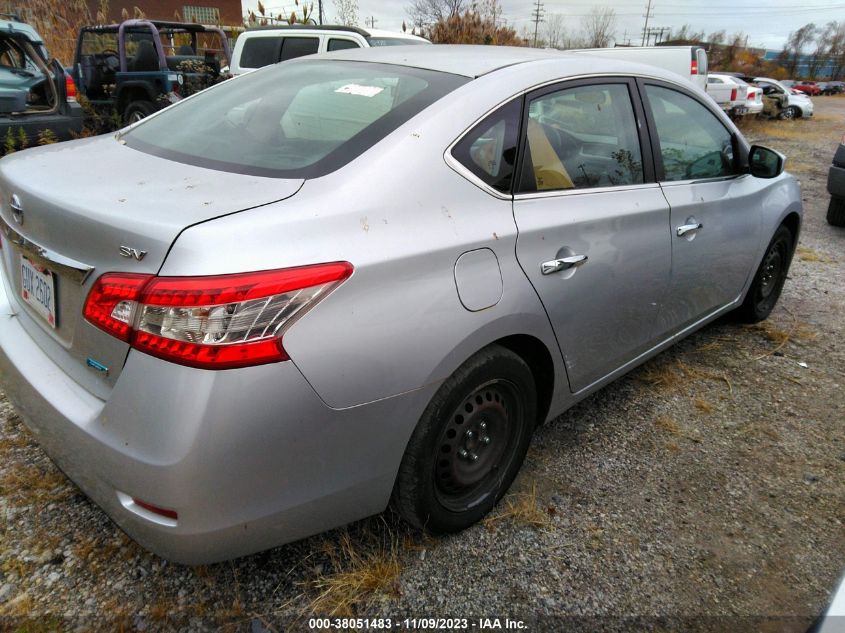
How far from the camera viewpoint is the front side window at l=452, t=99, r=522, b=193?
77.2 inches

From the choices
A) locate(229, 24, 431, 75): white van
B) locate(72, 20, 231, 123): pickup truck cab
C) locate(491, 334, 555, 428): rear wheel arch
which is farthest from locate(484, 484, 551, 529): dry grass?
locate(72, 20, 231, 123): pickup truck cab

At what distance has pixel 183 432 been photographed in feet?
4.60

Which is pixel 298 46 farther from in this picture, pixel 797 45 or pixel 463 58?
pixel 797 45

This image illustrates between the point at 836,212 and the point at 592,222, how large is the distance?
6201 mm

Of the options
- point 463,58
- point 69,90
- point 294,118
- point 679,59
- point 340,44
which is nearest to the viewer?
point 294,118

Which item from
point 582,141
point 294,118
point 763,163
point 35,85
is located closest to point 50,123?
point 35,85

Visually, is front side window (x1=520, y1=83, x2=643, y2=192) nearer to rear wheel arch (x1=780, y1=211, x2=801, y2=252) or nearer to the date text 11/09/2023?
the date text 11/09/2023

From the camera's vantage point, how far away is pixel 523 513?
2.29 m

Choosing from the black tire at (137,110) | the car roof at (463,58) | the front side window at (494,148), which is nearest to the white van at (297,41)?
the black tire at (137,110)

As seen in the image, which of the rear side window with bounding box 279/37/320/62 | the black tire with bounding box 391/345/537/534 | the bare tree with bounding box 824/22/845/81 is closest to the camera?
the black tire with bounding box 391/345/537/534

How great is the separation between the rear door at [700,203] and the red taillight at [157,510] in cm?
223

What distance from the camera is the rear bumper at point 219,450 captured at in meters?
1.41

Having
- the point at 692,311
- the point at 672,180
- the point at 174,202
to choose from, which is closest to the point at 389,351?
the point at 174,202

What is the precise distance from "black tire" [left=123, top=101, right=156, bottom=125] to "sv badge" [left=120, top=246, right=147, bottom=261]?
855 cm
